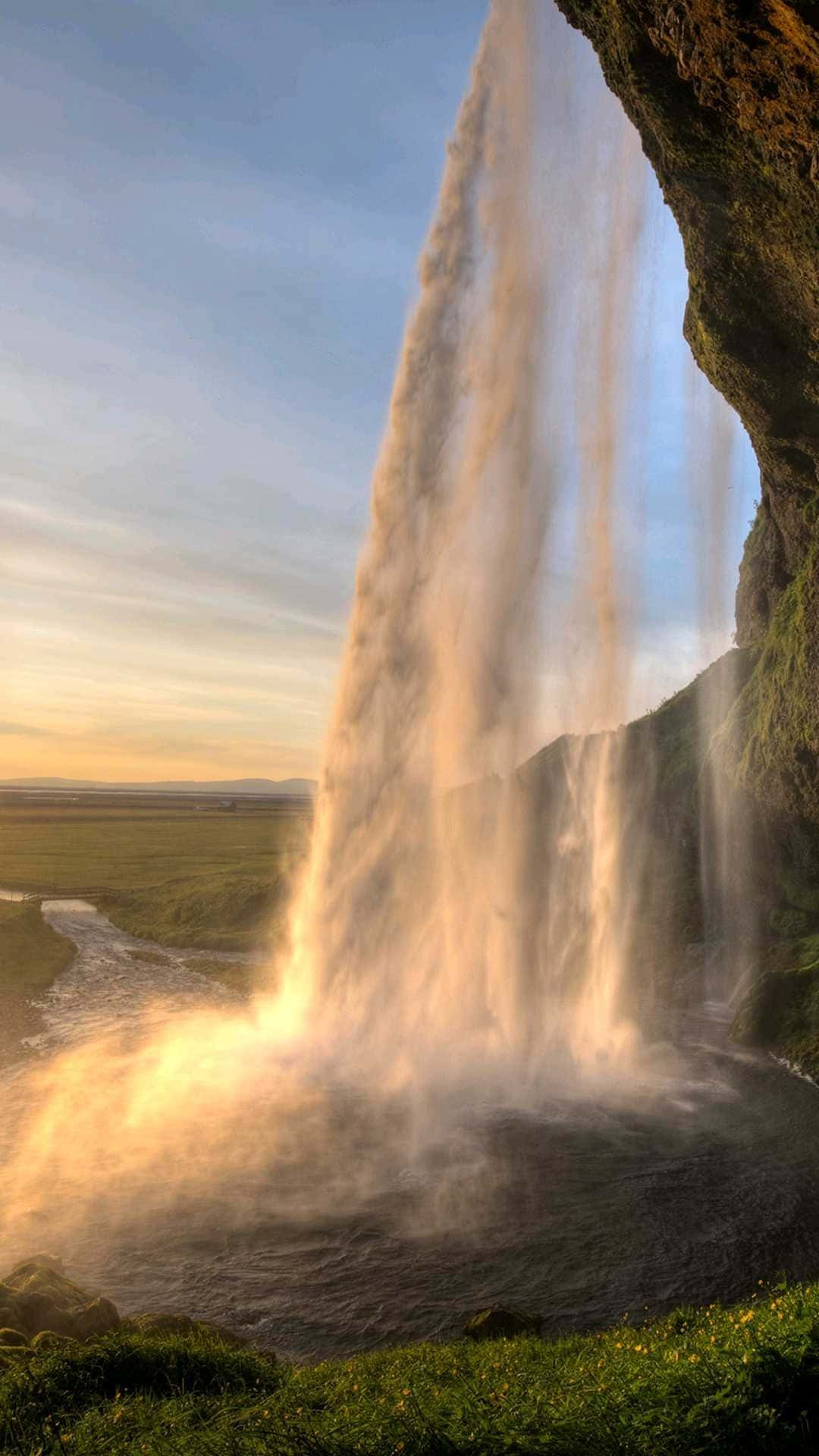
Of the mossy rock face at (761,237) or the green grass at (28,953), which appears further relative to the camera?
the green grass at (28,953)

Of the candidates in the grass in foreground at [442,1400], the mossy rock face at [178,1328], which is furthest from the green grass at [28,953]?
the grass in foreground at [442,1400]

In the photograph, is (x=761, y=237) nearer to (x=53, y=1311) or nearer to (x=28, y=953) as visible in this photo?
(x=53, y=1311)

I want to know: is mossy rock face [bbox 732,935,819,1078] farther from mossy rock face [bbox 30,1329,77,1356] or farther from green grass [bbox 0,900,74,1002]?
green grass [bbox 0,900,74,1002]

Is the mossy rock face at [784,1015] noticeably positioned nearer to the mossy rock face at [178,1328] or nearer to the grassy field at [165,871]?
the mossy rock face at [178,1328]

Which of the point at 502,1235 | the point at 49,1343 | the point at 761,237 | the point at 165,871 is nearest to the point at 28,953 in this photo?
the point at 502,1235

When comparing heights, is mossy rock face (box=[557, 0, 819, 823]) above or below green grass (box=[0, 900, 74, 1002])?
above

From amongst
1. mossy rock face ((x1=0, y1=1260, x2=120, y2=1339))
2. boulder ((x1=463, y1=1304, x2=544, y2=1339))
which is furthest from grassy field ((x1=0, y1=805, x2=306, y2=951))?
boulder ((x1=463, y1=1304, x2=544, y2=1339))
